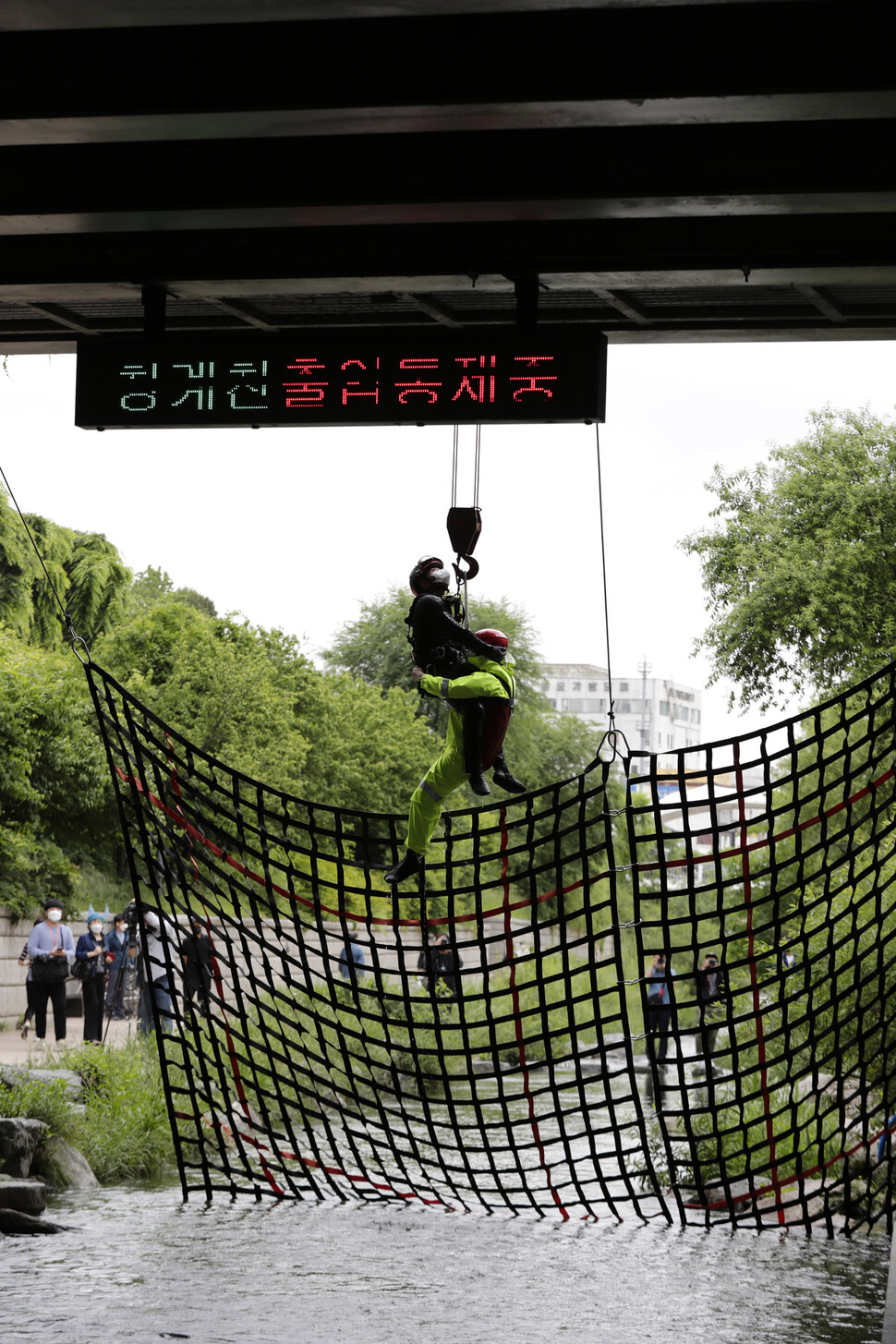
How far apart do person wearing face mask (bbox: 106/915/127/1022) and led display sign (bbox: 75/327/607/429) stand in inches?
318

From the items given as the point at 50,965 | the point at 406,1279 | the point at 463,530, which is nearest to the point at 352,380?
the point at 463,530

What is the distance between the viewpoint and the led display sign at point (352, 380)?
4570mm

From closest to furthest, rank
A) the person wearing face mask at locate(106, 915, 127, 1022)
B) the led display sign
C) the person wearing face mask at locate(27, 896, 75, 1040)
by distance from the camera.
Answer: the led display sign → the person wearing face mask at locate(27, 896, 75, 1040) → the person wearing face mask at locate(106, 915, 127, 1022)

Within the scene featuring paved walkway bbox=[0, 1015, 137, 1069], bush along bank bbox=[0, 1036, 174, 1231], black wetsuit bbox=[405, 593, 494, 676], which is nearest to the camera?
black wetsuit bbox=[405, 593, 494, 676]

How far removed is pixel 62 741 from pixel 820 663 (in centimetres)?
857

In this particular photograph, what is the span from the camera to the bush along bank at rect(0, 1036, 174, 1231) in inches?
312

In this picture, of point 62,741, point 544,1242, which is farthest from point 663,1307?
point 62,741

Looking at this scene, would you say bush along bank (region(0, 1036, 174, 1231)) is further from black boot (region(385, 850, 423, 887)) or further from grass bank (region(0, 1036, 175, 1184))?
black boot (region(385, 850, 423, 887))

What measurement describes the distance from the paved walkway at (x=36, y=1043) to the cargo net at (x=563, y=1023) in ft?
2.43

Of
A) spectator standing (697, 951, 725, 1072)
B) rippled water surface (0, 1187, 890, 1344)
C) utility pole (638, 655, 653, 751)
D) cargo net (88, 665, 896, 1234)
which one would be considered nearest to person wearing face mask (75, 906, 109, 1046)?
cargo net (88, 665, 896, 1234)

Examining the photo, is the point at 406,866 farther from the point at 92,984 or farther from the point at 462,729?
the point at 92,984

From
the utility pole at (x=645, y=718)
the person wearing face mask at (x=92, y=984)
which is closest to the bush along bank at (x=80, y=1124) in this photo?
the person wearing face mask at (x=92, y=984)

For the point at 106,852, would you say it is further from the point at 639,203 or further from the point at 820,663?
the point at 639,203

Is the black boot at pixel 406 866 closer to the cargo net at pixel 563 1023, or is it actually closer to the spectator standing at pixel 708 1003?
the cargo net at pixel 563 1023
